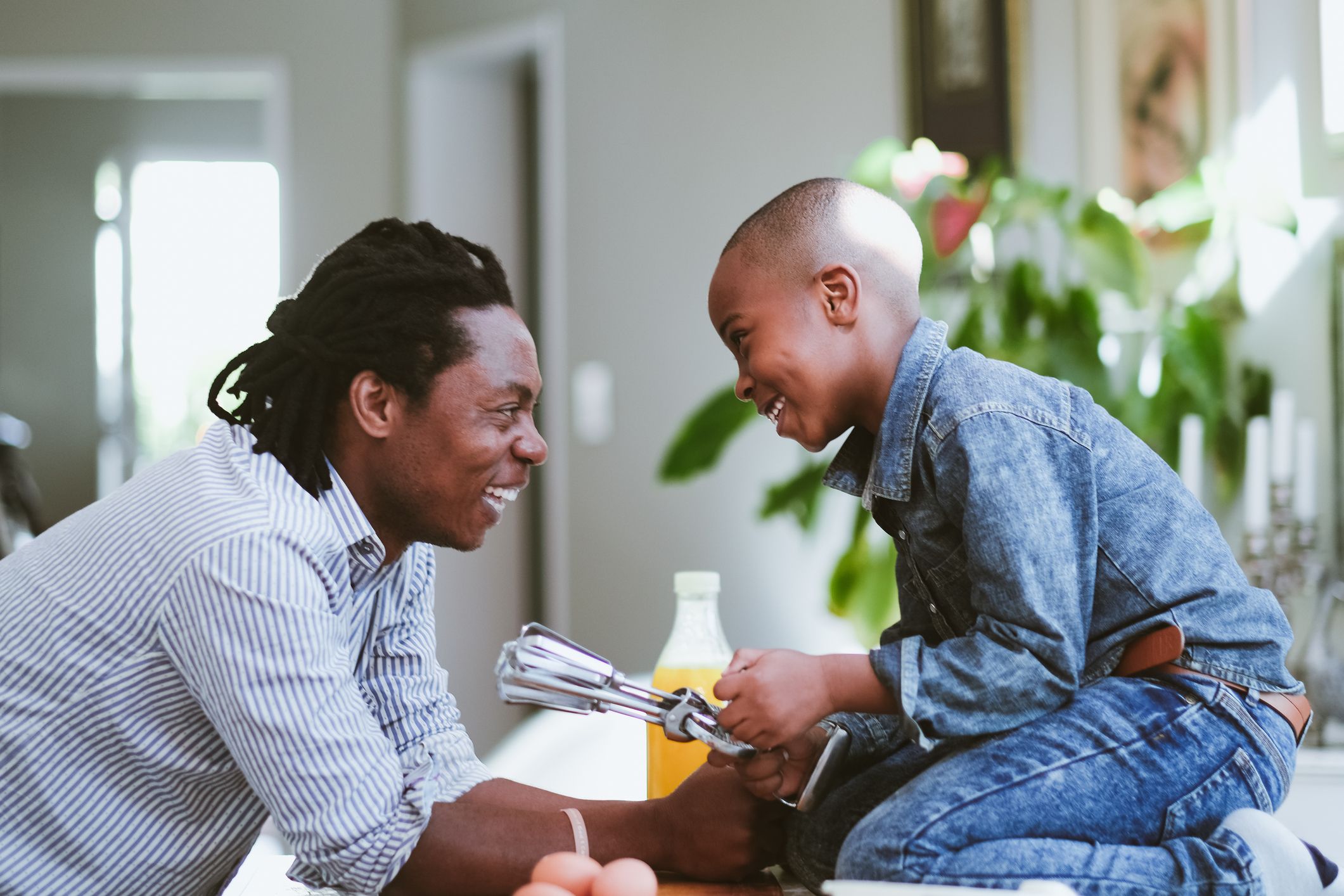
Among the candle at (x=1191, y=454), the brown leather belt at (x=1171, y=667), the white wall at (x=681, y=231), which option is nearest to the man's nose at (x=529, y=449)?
the brown leather belt at (x=1171, y=667)

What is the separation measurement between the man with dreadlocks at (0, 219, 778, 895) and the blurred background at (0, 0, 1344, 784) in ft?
3.97

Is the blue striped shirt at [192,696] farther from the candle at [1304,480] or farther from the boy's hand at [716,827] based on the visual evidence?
the candle at [1304,480]

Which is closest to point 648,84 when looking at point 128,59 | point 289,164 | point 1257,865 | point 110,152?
point 289,164

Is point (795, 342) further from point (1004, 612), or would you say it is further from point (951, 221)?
point (951, 221)

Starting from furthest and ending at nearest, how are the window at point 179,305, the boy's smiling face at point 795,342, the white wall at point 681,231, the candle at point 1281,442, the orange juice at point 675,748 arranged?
the window at point 179,305, the white wall at point 681,231, the candle at point 1281,442, the orange juice at point 675,748, the boy's smiling face at point 795,342

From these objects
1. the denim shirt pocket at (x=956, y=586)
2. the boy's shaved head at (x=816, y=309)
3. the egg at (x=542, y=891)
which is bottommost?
the egg at (x=542, y=891)

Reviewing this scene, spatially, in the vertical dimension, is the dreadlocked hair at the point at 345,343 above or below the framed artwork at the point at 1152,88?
below

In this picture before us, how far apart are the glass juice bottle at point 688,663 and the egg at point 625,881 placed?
0.97ft

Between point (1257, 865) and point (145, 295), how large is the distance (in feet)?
16.0

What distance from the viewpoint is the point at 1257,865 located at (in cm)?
90

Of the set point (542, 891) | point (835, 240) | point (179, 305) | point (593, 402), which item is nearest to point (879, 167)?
point (593, 402)

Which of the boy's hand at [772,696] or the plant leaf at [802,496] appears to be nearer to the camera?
the boy's hand at [772,696]

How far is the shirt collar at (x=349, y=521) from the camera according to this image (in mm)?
1068

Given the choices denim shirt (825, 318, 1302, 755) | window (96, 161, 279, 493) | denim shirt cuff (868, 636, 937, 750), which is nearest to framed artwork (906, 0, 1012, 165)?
denim shirt (825, 318, 1302, 755)
